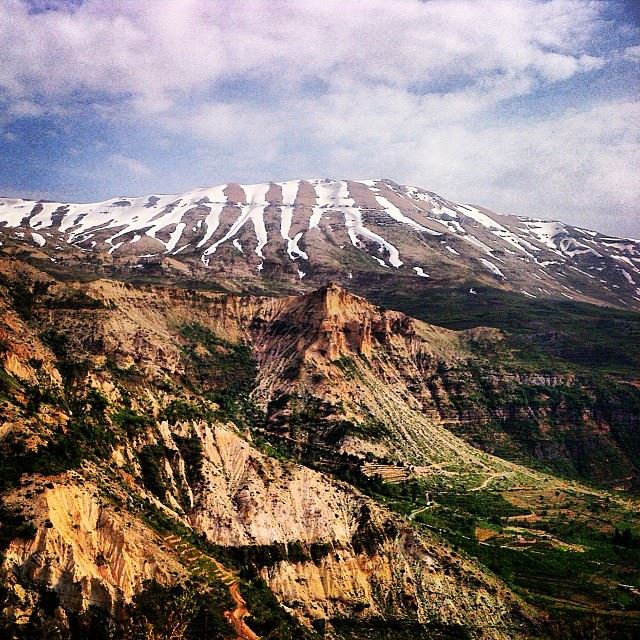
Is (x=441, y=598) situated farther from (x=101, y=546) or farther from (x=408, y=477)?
(x=408, y=477)

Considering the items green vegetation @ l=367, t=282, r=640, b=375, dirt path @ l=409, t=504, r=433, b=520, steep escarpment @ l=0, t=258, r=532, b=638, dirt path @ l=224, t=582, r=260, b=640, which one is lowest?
dirt path @ l=224, t=582, r=260, b=640

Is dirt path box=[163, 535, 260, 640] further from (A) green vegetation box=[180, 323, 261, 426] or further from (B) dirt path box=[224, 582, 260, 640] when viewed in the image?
(A) green vegetation box=[180, 323, 261, 426]

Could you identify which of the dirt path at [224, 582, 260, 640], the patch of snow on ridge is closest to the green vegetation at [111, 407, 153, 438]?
the dirt path at [224, 582, 260, 640]

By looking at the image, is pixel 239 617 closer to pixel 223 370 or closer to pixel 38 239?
pixel 223 370

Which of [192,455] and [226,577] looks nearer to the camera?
[226,577]

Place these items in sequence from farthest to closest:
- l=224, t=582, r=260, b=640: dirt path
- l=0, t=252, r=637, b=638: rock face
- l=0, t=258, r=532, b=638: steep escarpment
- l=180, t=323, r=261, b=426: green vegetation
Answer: l=180, t=323, r=261, b=426: green vegetation
l=0, t=252, r=637, b=638: rock face
l=224, t=582, r=260, b=640: dirt path
l=0, t=258, r=532, b=638: steep escarpment

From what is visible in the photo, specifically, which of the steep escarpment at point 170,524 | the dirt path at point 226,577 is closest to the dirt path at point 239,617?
the dirt path at point 226,577

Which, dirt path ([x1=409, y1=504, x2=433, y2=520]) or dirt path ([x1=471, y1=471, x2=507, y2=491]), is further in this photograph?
dirt path ([x1=471, y1=471, x2=507, y2=491])

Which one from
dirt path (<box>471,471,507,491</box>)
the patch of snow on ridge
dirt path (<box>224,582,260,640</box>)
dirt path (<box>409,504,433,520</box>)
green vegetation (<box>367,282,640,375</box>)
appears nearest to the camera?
dirt path (<box>224,582,260,640</box>)

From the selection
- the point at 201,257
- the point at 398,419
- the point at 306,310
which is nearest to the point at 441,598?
the point at 398,419

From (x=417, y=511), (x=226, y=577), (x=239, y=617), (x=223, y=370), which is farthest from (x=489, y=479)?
(x=239, y=617)

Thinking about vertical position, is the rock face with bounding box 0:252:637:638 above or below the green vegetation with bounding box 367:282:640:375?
below
